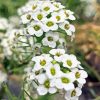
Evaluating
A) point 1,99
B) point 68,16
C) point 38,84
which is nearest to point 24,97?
point 38,84

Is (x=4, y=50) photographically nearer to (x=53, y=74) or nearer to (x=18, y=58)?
(x=18, y=58)

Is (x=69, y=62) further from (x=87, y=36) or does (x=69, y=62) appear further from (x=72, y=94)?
(x=87, y=36)

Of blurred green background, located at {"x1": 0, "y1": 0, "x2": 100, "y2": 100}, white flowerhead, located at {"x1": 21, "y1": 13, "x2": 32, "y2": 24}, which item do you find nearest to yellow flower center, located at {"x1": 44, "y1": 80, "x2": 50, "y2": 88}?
white flowerhead, located at {"x1": 21, "y1": 13, "x2": 32, "y2": 24}

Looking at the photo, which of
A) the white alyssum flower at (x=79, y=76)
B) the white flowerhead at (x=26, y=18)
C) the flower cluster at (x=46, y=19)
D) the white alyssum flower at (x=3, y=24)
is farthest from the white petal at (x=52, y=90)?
the white alyssum flower at (x=3, y=24)

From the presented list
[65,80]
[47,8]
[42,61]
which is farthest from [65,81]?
[47,8]

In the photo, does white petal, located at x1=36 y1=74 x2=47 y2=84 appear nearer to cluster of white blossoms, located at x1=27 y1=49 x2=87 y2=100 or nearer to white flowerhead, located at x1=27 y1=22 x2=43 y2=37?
cluster of white blossoms, located at x1=27 y1=49 x2=87 y2=100

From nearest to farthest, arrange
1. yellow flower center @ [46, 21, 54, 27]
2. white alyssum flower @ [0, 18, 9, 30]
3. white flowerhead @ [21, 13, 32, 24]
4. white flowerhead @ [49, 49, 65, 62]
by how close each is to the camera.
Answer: white flowerhead @ [49, 49, 65, 62]
yellow flower center @ [46, 21, 54, 27]
white flowerhead @ [21, 13, 32, 24]
white alyssum flower @ [0, 18, 9, 30]

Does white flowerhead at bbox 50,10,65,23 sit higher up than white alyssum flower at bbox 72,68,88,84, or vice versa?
white flowerhead at bbox 50,10,65,23

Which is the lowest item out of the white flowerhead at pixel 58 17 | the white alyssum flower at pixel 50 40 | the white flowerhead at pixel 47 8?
the white alyssum flower at pixel 50 40

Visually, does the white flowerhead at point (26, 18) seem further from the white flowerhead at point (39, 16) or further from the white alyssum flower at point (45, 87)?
the white alyssum flower at point (45, 87)
